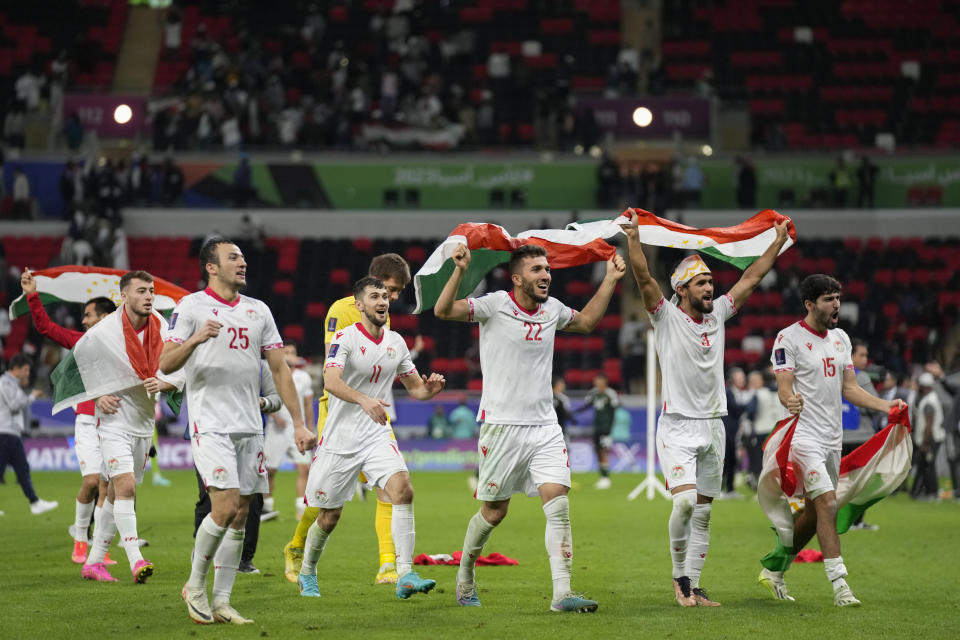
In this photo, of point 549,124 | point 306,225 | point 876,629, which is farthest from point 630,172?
point 876,629

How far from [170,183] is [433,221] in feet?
24.3

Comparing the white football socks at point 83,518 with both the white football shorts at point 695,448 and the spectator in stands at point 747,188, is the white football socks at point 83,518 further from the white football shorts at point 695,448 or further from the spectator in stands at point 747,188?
the spectator in stands at point 747,188

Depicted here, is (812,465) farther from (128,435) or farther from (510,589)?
(128,435)

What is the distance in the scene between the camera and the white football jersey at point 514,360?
1008 centimetres

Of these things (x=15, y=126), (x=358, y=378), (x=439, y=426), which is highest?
(x=15, y=126)

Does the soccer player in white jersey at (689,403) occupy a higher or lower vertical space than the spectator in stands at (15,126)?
lower

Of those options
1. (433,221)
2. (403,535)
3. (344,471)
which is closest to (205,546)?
(344,471)

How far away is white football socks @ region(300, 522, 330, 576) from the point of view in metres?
10.5

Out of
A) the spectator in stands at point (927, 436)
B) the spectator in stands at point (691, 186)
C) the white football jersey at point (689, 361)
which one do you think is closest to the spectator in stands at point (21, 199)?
the spectator in stands at point (691, 186)

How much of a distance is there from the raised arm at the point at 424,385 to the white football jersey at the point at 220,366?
54.4 inches

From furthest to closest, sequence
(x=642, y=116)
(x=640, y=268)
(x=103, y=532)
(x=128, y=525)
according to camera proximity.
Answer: (x=642, y=116)
(x=103, y=532)
(x=128, y=525)
(x=640, y=268)

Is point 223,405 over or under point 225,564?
over

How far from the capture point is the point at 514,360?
1012 cm

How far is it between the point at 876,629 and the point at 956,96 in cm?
3475
